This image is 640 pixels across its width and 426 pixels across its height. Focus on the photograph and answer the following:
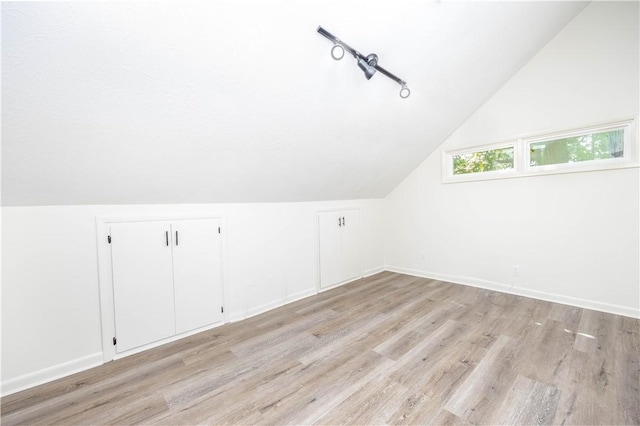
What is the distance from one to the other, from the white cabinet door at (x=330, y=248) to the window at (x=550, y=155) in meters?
1.81

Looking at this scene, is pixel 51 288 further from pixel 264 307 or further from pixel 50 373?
pixel 264 307

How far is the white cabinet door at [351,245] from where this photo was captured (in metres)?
3.98

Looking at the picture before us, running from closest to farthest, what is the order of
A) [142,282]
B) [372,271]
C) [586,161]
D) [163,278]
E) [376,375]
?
[376,375] → [142,282] → [163,278] → [586,161] → [372,271]

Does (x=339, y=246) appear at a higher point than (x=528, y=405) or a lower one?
higher

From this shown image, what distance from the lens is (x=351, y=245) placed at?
4074 millimetres

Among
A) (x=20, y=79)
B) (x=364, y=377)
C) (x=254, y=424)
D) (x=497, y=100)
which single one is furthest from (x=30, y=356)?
(x=497, y=100)

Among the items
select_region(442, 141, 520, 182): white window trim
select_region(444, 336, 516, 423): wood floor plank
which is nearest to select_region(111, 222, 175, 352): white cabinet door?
select_region(444, 336, 516, 423): wood floor plank

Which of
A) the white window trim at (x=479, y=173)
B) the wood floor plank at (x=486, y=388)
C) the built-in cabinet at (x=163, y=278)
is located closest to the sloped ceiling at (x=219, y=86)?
the built-in cabinet at (x=163, y=278)

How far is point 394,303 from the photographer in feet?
10.2

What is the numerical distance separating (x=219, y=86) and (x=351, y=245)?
118 inches

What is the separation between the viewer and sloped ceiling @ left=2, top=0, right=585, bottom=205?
4.07 ft

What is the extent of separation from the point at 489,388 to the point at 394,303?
1.47m

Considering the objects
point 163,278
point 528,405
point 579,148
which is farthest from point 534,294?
point 163,278

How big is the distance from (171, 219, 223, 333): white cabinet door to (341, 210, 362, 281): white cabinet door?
1.92 m
